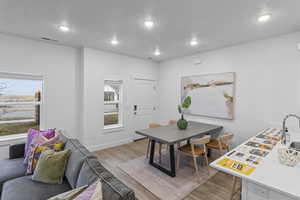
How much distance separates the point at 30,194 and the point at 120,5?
93.9 inches

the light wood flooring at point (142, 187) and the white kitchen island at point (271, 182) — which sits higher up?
the white kitchen island at point (271, 182)

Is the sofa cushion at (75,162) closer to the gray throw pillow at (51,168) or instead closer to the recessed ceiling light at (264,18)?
the gray throw pillow at (51,168)

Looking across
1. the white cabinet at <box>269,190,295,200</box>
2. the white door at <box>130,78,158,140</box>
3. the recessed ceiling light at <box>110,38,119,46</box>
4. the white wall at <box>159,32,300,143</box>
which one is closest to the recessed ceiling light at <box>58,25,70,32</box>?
the recessed ceiling light at <box>110,38,119,46</box>

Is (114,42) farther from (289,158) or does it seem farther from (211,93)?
(289,158)

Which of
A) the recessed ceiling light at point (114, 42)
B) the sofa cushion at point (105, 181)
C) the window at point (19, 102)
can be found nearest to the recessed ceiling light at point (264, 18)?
the recessed ceiling light at point (114, 42)

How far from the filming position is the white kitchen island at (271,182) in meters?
1.00

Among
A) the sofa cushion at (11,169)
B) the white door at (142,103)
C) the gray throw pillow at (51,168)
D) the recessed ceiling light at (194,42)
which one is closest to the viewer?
the gray throw pillow at (51,168)

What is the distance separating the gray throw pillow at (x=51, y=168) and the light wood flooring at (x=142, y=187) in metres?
1.12

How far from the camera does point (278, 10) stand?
1918mm

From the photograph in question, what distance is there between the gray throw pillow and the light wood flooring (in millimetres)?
1123

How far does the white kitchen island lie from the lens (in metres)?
1.00

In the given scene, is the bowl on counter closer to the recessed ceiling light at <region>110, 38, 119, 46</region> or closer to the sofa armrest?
the recessed ceiling light at <region>110, 38, 119, 46</region>

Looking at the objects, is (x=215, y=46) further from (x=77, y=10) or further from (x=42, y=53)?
(x=42, y=53)

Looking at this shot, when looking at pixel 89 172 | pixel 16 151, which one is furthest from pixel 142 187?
pixel 16 151
